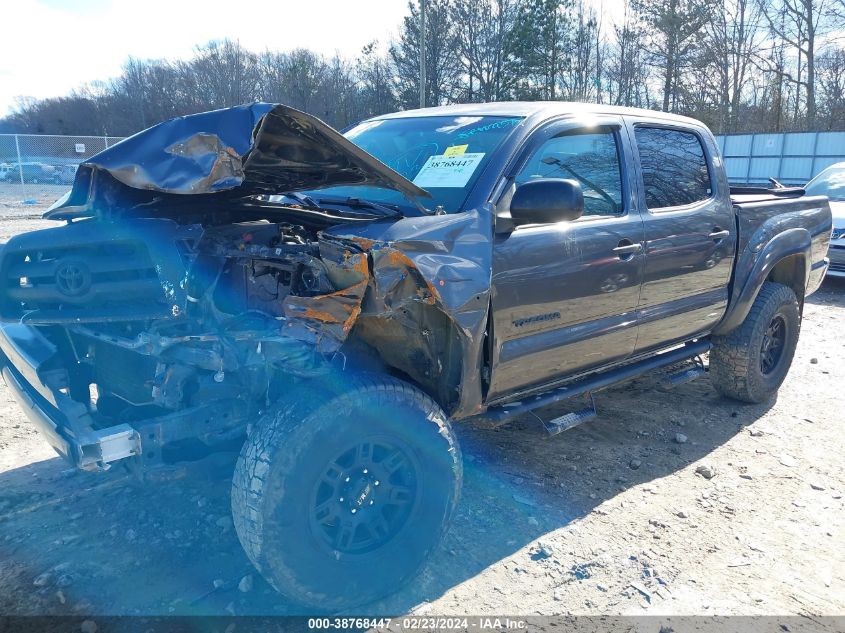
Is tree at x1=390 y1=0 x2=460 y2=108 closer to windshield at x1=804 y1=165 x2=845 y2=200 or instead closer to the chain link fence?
the chain link fence

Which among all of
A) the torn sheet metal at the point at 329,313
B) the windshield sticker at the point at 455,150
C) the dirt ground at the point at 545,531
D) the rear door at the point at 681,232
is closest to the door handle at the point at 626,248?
the rear door at the point at 681,232

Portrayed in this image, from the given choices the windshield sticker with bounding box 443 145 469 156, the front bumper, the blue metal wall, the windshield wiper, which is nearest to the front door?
the windshield sticker with bounding box 443 145 469 156

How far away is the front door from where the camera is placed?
297cm

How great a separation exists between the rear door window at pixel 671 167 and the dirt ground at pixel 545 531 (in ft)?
5.30

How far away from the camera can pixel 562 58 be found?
34.4 m

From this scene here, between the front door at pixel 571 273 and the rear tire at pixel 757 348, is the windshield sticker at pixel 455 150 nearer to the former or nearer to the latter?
the front door at pixel 571 273

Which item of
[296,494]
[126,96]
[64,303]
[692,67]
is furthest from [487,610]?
[126,96]

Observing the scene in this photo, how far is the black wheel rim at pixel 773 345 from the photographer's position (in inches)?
196

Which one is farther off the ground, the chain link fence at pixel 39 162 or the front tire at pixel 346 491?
the chain link fence at pixel 39 162

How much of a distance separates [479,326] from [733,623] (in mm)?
1612

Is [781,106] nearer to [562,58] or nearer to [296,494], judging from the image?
[562,58]

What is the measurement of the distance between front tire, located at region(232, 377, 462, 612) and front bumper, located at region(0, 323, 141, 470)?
0.46 meters

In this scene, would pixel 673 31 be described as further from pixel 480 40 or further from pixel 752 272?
pixel 752 272

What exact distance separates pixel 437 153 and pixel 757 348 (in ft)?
9.89
